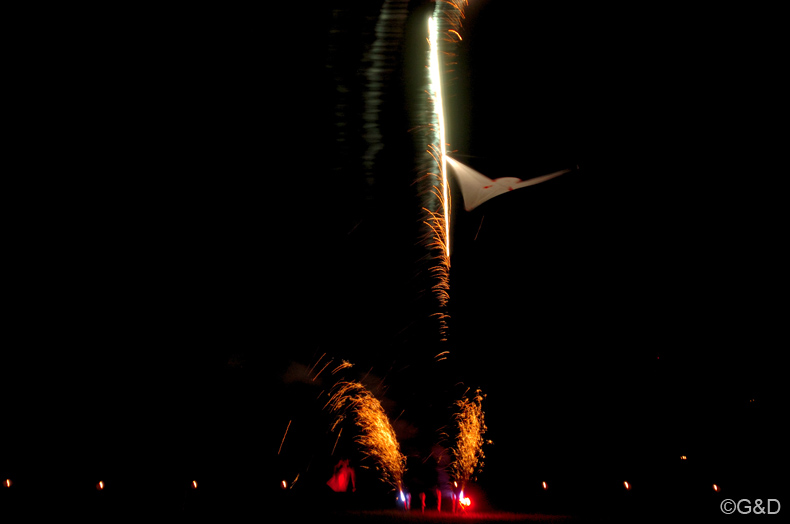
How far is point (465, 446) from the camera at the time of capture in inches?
402

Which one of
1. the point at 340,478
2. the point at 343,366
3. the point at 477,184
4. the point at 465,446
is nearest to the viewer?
the point at 477,184

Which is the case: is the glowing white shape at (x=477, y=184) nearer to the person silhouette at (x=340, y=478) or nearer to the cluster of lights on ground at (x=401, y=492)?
the person silhouette at (x=340, y=478)

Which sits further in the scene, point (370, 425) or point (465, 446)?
point (370, 425)

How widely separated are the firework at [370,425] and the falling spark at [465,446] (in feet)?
3.16

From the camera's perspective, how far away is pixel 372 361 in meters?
10.5

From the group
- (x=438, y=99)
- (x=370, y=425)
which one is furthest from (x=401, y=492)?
(x=438, y=99)

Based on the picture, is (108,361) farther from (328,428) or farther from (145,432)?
(328,428)

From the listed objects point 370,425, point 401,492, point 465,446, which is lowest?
point 401,492

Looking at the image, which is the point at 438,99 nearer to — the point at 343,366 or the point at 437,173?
the point at 437,173

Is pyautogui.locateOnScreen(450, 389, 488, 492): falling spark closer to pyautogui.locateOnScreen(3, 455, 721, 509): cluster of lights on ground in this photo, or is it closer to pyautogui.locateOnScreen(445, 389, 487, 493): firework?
pyautogui.locateOnScreen(445, 389, 487, 493): firework

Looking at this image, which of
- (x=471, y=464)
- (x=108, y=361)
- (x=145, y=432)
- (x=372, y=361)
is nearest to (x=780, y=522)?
(x=471, y=464)

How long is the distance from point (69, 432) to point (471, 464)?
7872 mm

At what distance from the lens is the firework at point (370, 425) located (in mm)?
9602

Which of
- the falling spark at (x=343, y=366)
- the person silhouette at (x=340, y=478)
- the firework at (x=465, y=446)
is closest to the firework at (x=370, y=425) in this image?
the falling spark at (x=343, y=366)
